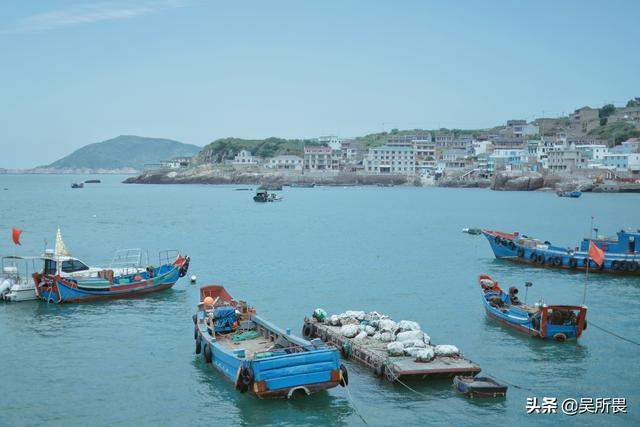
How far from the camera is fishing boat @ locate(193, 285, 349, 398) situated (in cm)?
1552

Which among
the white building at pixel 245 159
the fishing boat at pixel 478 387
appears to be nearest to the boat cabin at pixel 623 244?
the fishing boat at pixel 478 387

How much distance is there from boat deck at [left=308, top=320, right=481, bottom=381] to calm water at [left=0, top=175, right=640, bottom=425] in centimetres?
34

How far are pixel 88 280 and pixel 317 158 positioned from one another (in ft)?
490

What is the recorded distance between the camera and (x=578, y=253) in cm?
3644

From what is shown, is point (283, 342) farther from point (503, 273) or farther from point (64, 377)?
point (503, 273)

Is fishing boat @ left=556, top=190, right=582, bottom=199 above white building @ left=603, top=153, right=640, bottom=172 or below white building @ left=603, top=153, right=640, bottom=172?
below

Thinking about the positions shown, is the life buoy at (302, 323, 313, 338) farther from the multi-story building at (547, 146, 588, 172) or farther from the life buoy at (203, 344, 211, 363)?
the multi-story building at (547, 146, 588, 172)

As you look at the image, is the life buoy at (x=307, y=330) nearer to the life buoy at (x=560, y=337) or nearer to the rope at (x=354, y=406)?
the rope at (x=354, y=406)

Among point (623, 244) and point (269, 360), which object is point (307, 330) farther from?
point (623, 244)

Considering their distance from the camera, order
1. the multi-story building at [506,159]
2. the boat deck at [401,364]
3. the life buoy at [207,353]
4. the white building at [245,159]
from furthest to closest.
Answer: the white building at [245,159] < the multi-story building at [506,159] < the life buoy at [207,353] < the boat deck at [401,364]

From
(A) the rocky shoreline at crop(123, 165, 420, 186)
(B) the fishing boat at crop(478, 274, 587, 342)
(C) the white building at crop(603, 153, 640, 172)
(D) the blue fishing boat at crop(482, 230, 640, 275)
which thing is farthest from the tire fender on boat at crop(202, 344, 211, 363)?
(A) the rocky shoreline at crop(123, 165, 420, 186)

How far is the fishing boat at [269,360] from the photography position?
15523 millimetres

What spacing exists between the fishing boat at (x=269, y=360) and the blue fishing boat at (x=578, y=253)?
20.8 metres

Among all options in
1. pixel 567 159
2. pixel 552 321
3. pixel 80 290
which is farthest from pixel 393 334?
pixel 567 159
